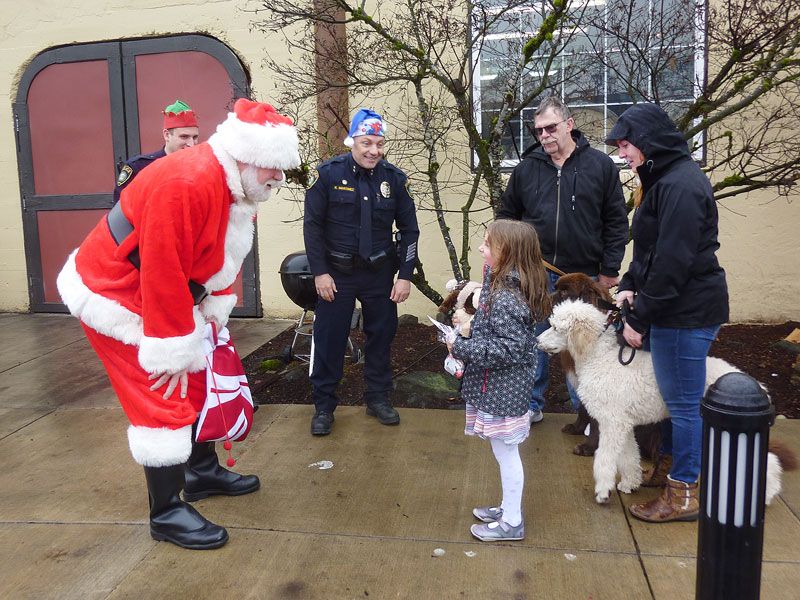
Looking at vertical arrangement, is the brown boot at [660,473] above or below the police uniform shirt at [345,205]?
below

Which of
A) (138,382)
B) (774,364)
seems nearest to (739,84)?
(774,364)

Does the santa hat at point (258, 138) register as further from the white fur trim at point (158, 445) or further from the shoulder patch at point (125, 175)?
the shoulder patch at point (125, 175)

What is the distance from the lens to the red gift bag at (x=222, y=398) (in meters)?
3.11

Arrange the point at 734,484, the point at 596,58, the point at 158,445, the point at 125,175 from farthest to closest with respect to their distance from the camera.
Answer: the point at 596,58
the point at 125,175
the point at 158,445
the point at 734,484

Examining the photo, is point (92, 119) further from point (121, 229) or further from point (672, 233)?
point (672, 233)

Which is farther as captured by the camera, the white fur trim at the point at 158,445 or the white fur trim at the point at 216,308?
the white fur trim at the point at 216,308

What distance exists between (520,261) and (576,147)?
140cm

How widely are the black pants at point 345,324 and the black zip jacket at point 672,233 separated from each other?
5.85 ft

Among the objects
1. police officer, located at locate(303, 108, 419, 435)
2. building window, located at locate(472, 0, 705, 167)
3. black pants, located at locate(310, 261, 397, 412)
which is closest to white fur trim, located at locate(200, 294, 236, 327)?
police officer, located at locate(303, 108, 419, 435)

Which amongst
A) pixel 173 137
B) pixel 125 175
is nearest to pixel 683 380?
pixel 173 137

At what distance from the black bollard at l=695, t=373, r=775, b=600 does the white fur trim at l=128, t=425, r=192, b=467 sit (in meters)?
2.06

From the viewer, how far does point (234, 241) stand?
304 centimetres

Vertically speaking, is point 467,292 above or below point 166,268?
below

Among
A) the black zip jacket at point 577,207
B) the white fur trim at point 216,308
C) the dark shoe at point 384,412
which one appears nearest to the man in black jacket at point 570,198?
the black zip jacket at point 577,207
